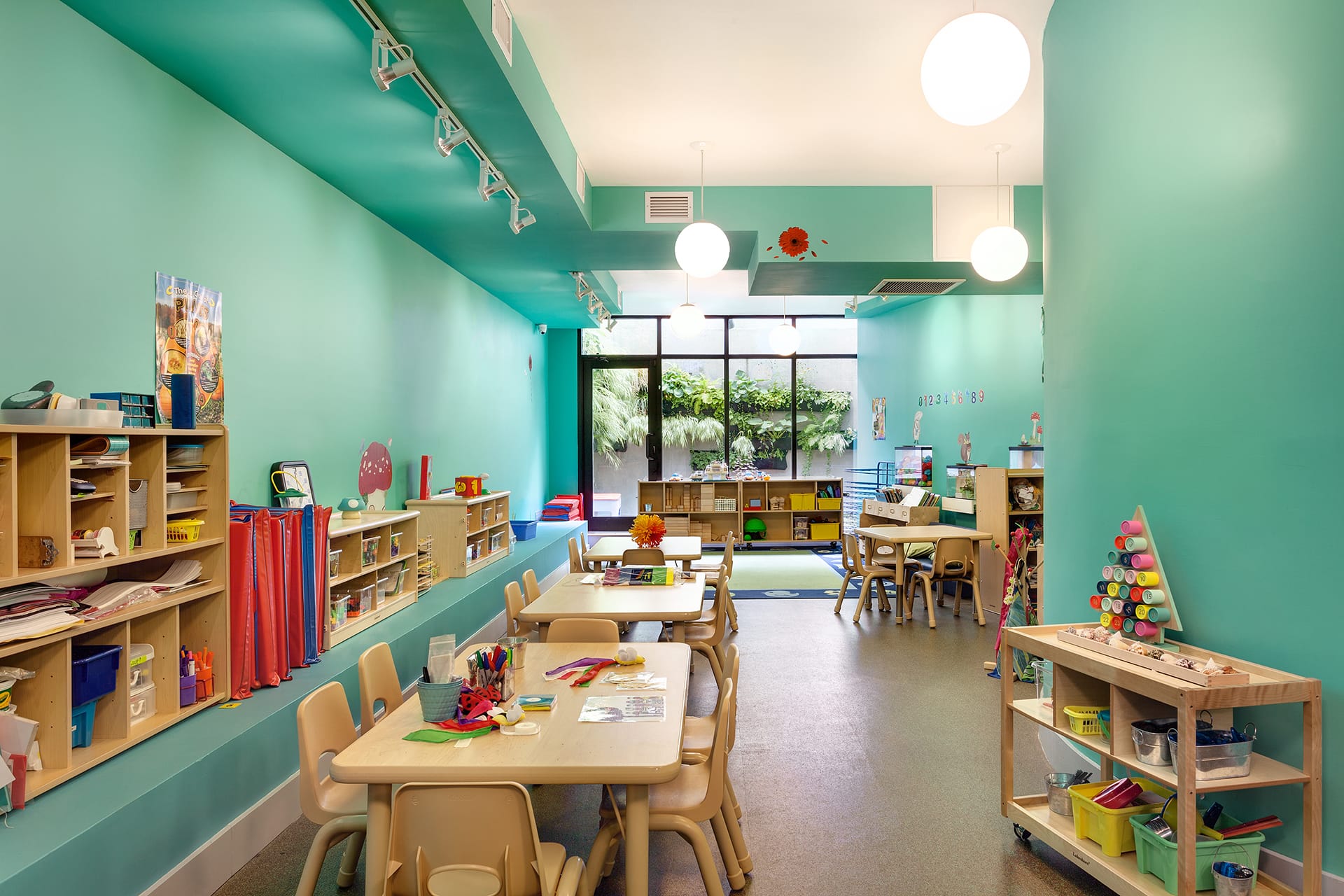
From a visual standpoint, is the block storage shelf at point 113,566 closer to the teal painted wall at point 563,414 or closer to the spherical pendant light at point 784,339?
the spherical pendant light at point 784,339

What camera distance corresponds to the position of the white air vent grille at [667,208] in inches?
253

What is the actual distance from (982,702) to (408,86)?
4696 millimetres

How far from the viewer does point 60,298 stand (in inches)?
117

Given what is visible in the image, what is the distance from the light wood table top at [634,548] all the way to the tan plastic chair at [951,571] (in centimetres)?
211

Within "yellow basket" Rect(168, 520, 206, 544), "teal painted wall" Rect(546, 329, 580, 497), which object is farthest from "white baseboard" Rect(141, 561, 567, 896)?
"teal painted wall" Rect(546, 329, 580, 497)

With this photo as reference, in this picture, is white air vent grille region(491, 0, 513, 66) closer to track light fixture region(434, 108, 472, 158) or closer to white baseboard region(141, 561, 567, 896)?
track light fixture region(434, 108, 472, 158)

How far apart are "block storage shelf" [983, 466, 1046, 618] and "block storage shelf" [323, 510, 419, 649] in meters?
5.17

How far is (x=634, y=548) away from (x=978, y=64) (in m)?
4.40

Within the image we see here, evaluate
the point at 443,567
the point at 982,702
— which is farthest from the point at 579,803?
the point at 443,567

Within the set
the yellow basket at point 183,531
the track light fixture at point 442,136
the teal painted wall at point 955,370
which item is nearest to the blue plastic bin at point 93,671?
the yellow basket at point 183,531

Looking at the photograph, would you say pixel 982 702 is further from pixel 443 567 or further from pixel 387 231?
pixel 387 231

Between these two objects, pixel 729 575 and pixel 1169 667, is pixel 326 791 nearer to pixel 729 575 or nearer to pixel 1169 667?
pixel 1169 667

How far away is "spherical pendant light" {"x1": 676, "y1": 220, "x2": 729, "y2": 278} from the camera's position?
16.8ft

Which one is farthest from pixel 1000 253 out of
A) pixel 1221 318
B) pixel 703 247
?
pixel 1221 318
